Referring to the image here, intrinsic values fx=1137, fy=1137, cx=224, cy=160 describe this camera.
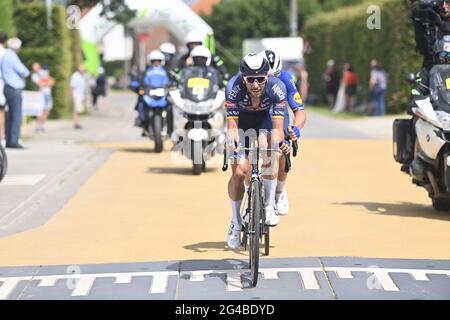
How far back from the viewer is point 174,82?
1855cm

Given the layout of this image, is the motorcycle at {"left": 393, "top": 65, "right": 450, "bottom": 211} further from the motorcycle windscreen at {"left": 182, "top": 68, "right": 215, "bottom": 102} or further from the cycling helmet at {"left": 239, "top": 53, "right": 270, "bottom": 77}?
the motorcycle windscreen at {"left": 182, "top": 68, "right": 215, "bottom": 102}

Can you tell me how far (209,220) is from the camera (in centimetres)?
1177

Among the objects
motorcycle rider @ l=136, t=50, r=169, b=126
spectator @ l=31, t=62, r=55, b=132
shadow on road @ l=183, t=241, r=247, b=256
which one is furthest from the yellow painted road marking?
spectator @ l=31, t=62, r=55, b=132

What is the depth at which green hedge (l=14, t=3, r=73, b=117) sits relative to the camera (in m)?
32.4

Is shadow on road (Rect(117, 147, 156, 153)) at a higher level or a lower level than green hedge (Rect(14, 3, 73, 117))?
lower

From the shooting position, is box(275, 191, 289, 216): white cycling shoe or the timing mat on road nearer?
the timing mat on road

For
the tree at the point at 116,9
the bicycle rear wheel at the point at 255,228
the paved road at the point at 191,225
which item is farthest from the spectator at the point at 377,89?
the bicycle rear wheel at the point at 255,228

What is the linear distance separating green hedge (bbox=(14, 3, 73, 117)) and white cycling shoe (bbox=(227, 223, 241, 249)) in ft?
77.7

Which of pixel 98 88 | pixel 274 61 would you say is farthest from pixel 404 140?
pixel 98 88

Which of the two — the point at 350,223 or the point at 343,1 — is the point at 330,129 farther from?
the point at 343,1

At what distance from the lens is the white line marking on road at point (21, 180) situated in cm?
1491

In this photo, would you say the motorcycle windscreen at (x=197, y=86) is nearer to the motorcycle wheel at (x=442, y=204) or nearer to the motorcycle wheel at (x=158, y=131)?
the motorcycle wheel at (x=158, y=131)
